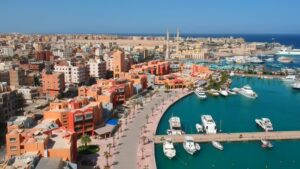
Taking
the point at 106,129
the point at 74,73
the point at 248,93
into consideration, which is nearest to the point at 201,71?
the point at 248,93

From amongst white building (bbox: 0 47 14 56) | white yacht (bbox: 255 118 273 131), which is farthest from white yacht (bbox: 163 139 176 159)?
white building (bbox: 0 47 14 56)

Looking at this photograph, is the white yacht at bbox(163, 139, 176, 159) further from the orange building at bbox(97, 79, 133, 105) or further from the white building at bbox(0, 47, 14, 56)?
the white building at bbox(0, 47, 14, 56)

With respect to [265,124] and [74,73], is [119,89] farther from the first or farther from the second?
[265,124]

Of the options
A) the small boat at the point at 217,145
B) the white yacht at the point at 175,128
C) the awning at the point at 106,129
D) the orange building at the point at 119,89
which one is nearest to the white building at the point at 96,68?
the orange building at the point at 119,89

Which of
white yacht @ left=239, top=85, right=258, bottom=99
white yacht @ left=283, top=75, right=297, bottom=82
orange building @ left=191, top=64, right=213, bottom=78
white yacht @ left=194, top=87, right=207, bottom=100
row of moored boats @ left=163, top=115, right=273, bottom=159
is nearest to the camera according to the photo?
row of moored boats @ left=163, top=115, right=273, bottom=159

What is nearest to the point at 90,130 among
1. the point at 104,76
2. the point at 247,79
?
the point at 104,76
